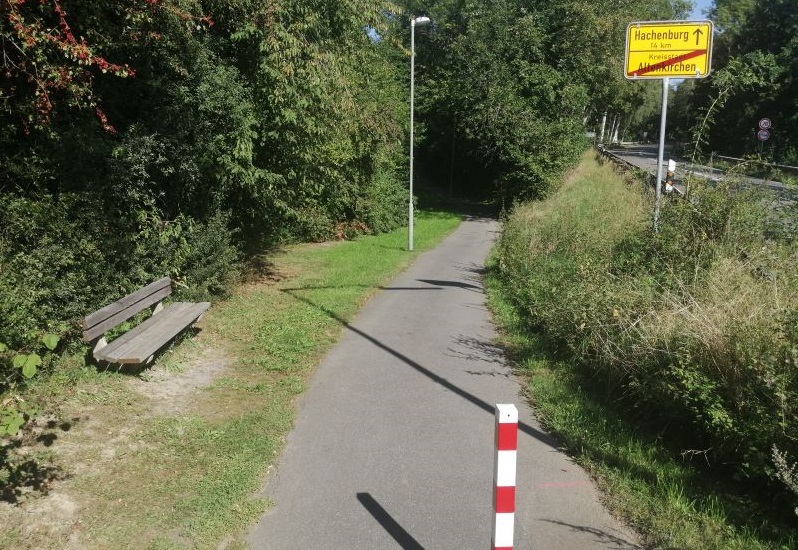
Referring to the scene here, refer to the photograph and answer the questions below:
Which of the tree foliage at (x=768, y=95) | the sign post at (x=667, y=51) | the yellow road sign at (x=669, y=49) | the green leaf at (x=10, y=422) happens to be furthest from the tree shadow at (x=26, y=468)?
the tree foliage at (x=768, y=95)

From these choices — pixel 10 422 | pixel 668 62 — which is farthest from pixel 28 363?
pixel 668 62

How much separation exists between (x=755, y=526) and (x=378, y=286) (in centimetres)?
966

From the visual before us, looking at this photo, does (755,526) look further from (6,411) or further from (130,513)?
(6,411)

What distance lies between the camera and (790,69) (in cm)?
3909

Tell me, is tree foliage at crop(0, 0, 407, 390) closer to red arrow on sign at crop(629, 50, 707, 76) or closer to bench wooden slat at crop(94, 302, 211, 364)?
bench wooden slat at crop(94, 302, 211, 364)

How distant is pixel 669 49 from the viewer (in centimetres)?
840

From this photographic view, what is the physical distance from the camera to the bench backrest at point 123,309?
621cm

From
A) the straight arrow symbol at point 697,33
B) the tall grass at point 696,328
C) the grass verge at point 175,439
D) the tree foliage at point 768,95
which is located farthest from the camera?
the tree foliage at point 768,95

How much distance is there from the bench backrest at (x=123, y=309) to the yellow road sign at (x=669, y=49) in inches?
252

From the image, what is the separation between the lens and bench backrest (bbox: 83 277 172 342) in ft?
20.4

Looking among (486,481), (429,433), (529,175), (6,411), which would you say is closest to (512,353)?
(429,433)

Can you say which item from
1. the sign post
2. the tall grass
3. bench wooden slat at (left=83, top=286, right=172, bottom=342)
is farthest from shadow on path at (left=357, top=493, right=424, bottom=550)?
the sign post

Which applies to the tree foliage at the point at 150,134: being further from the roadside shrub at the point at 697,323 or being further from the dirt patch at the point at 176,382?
the roadside shrub at the point at 697,323

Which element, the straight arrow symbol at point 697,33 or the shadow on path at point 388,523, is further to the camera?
the straight arrow symbol at point 697,33
